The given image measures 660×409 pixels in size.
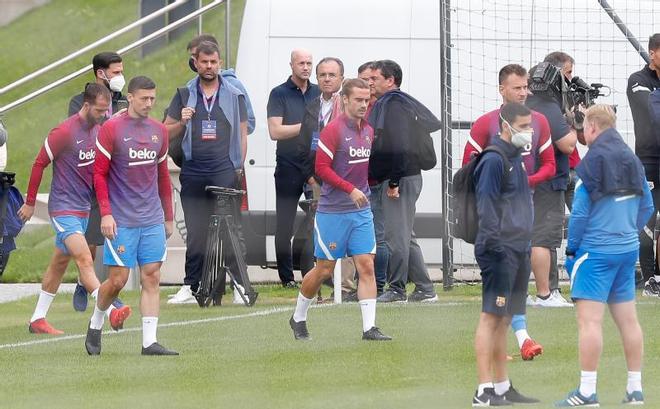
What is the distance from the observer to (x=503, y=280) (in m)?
9.05

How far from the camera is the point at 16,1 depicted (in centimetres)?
1227

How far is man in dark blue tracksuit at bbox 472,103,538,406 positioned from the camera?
8969 millimetres

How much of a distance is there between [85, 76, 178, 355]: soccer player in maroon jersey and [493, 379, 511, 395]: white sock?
2.76 m

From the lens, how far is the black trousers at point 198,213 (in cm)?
1413

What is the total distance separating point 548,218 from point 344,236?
2131 millimetres

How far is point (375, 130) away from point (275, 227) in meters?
2.11

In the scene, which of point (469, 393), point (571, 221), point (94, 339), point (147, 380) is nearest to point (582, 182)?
point (571, 221)

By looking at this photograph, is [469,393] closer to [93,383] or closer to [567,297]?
[93,383]

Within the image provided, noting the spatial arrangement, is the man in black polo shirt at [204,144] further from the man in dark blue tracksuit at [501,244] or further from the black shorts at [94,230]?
the man in dark blue tracksuit at [501,244]

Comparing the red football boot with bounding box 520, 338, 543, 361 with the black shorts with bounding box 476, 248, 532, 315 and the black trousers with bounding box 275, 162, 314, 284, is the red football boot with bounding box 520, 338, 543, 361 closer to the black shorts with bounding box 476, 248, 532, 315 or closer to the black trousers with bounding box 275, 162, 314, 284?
the black shorts with bounding box 476, 248, 532, 315

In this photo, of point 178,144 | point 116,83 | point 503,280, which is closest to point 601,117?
point 503,280

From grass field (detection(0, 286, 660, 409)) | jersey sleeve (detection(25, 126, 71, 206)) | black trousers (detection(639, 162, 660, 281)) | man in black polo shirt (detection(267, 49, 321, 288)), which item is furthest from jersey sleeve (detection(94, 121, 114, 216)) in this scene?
black trousers (detection(639, 162, 660, 281))

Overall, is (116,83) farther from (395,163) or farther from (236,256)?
(395,163)

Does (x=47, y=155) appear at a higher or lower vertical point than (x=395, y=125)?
lower
